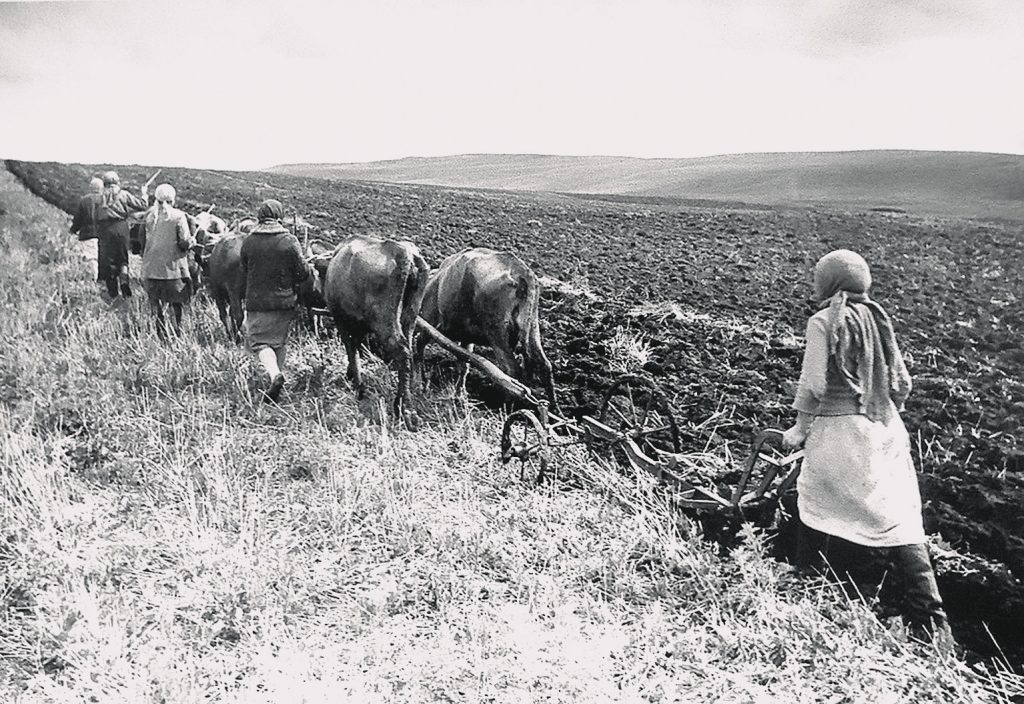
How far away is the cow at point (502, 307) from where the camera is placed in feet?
19.1

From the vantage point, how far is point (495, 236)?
516 inches

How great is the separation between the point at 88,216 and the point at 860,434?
8.53 m

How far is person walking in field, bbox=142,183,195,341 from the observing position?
304 inches

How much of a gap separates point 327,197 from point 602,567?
1638 cm

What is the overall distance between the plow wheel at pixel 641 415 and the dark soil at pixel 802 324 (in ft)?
0.55

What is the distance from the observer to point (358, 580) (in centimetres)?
363

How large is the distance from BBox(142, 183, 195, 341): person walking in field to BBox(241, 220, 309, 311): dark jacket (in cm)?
191

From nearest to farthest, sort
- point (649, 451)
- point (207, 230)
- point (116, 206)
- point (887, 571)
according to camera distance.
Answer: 1. point (887, 571)
2. point (649, 451)
3. point (116, 206)
4. point (207, 230)

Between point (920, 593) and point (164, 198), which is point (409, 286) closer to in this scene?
point (164, 198)

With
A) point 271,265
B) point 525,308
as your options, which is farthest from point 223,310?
point 525,308

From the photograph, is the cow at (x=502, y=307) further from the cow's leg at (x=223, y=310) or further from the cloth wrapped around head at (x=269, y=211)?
the cow's leg at (x=223, y=310)

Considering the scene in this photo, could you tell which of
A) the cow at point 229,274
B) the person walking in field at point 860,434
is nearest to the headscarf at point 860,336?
the person walking in field at point 860,434

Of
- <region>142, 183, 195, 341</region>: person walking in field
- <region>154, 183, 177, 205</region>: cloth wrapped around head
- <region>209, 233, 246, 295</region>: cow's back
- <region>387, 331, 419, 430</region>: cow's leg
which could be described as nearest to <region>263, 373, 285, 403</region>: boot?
<region>387, 331, 419, 430</region>: cow's leg

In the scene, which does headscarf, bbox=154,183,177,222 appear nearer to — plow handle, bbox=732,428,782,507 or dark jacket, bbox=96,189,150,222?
dark jacket, bbox=96,189,150,222
